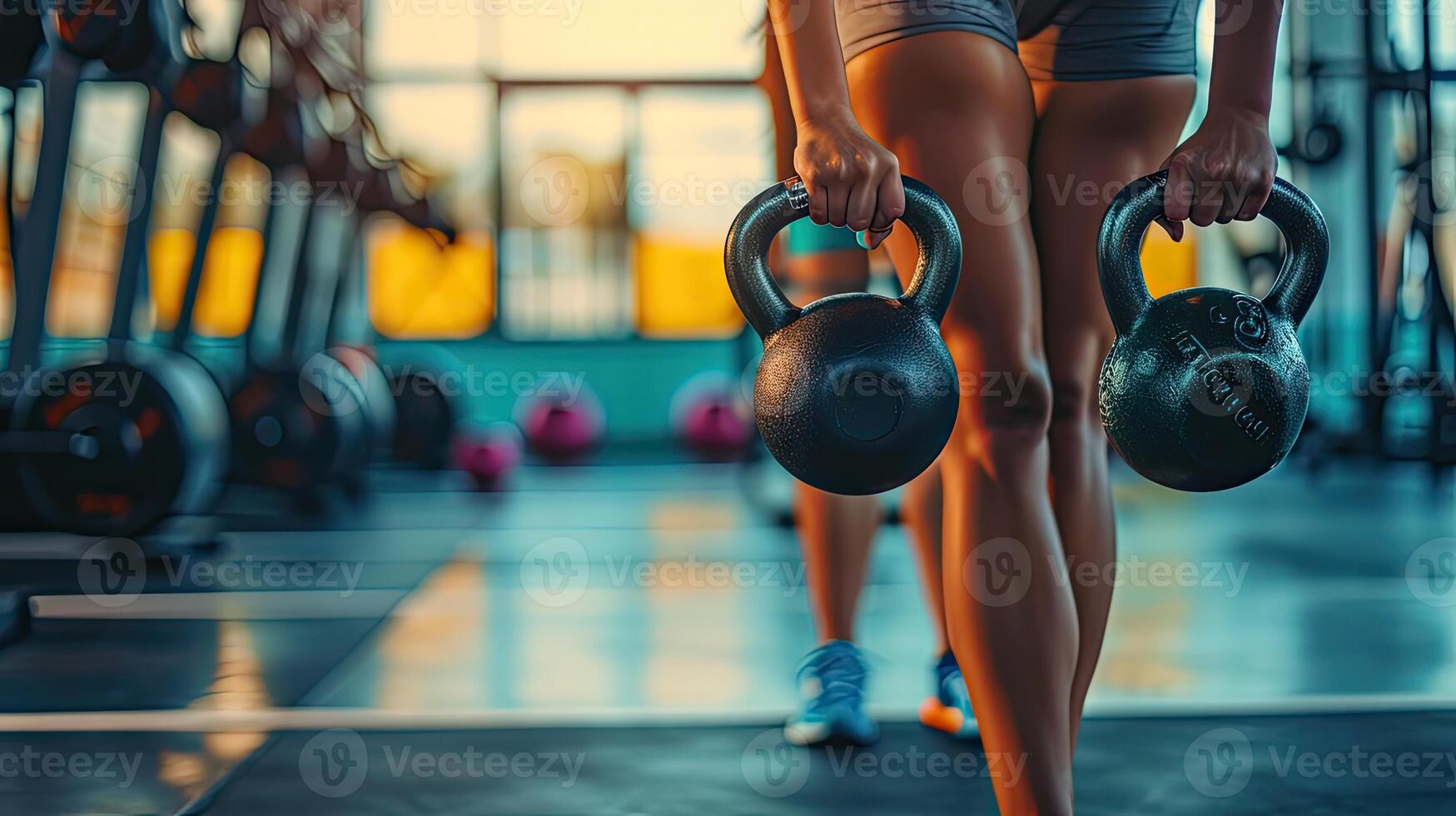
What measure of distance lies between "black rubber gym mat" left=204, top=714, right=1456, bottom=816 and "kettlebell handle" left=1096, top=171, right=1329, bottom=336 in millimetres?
525

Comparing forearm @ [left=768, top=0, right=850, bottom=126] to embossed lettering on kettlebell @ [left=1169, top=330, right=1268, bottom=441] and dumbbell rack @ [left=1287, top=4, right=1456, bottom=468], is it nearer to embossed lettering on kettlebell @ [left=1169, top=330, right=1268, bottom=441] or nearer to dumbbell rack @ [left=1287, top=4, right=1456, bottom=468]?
embossed lettering on kettlebell @ [left=1169, top=330, right=1268, bottom=441]

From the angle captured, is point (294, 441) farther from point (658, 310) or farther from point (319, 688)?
point (658, 310)

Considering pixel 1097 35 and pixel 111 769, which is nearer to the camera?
pixel 1097 35

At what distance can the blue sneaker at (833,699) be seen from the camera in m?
1.36

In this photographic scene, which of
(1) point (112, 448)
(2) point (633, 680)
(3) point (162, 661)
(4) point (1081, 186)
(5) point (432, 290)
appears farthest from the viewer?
(5) point (432, 290)

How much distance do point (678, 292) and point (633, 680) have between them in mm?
5178

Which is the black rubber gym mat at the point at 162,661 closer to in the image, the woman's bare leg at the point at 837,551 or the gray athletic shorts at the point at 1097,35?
the woman's bare leg at the point at 837,551

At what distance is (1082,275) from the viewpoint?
3.38 feet

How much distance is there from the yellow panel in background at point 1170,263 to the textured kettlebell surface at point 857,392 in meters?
5.96

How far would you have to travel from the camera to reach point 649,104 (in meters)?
6.66

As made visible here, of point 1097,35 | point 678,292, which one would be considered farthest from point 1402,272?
point 1097,35

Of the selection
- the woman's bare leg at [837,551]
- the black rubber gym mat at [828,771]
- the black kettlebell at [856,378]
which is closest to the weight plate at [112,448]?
the black rubber gym mat at [828,771]

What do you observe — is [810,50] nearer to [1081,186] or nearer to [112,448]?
[1081,186]

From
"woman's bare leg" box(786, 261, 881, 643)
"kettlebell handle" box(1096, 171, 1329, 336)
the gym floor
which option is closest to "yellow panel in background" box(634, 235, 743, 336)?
the gym floor
